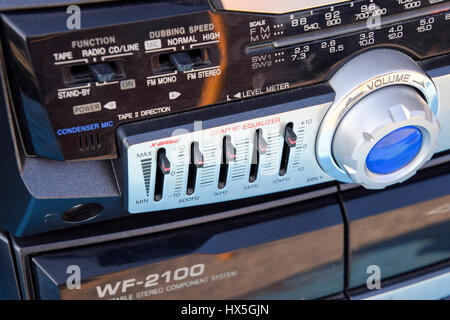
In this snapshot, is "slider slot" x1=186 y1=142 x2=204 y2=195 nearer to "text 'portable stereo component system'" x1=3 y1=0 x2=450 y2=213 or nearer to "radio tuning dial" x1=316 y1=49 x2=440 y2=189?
"text 'portable stereo component system'" x1=3 y1=0 x2=450 y2=213

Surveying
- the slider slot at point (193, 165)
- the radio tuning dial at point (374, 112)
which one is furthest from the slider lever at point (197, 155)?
the radio tuning dial at point (374, 112)

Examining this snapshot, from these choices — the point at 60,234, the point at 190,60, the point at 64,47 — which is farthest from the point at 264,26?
the point at 60,234

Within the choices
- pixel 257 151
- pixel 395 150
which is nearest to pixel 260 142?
pixel 257 151

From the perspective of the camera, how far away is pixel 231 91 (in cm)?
61

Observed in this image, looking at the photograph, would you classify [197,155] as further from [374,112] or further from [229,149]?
[374,112]

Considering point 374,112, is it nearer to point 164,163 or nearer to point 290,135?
point 290,135

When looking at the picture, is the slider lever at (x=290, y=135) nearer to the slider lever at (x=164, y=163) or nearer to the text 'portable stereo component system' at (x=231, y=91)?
the text 'portable stereo component system' at (x=231, y=91)

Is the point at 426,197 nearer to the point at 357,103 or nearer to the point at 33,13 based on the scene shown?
the point at 357,103

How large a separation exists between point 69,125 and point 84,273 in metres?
0.19

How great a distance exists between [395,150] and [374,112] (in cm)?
7

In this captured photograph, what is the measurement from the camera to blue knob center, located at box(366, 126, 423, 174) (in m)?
0.67

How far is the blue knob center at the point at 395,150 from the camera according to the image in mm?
667

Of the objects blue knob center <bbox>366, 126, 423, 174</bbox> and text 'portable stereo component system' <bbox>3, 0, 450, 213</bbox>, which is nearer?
text 'portable stereo component system' <bbox>3, 0, 450, 213</bbox>

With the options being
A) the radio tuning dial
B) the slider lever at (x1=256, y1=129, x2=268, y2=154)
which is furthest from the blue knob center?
the slider lever at (x1=256, y1=129, x2=268, y2=154)
